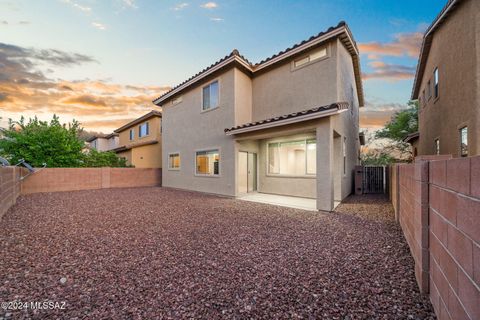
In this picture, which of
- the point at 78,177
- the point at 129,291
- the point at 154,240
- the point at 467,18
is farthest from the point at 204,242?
the point at 78,177

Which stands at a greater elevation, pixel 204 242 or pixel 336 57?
pixel 336 57

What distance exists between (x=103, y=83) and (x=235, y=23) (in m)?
9.60

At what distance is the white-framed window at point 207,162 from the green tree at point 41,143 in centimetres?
972

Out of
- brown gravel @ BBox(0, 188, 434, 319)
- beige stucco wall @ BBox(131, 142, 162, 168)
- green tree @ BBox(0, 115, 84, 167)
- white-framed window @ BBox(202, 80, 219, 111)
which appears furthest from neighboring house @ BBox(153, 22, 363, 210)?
green tree @ BBox(0, 115, 84, 167)

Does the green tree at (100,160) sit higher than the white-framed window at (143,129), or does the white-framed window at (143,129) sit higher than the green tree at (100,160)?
the white-framed window at (143,129)

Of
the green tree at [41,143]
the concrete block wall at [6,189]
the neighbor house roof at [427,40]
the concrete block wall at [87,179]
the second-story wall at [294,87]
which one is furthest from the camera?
the green tree at [41,143]

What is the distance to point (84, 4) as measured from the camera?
812 cm

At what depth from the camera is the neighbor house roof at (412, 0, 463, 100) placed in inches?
310

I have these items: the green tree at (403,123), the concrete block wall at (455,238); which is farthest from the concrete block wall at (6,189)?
the green tree at (403,123)

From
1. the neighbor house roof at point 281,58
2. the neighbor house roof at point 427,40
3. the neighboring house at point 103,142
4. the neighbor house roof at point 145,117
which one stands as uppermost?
the neighbor house roof at point 427,40

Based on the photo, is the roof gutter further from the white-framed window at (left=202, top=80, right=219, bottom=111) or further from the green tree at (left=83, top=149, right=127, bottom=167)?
the green tree at (left=83, top=149, right=127, bottom=167)

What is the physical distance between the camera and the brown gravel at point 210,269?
84.3 inches

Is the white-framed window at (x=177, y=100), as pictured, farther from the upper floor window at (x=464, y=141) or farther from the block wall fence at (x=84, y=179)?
the upper floor window at (x=464, y=141)

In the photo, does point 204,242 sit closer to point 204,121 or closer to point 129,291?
point 129,291
